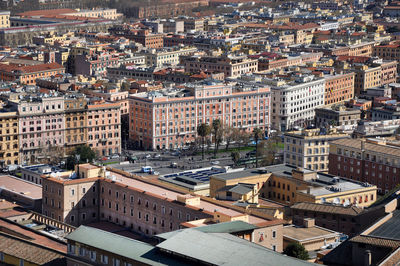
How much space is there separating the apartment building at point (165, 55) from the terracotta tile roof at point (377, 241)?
323 feet

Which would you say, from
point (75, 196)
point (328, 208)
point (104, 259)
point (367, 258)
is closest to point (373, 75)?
point (328, 208)

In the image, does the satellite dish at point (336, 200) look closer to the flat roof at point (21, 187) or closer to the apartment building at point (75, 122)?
the flat roof at point (21, 187)

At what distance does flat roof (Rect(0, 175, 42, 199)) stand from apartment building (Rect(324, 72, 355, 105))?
56055 mm

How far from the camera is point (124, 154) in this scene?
369ft

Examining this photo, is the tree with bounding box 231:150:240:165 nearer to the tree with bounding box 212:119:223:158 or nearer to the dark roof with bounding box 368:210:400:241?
the tree with bounding box 212:119:223:158

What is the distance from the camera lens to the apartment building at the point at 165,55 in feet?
512

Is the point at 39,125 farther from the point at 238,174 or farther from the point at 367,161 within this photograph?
the point at 367,161

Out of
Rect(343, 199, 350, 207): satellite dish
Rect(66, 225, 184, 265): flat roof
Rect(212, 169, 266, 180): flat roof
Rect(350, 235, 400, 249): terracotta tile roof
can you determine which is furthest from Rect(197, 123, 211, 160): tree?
Rect(350, 235, 400, 249): terracotta tile roof

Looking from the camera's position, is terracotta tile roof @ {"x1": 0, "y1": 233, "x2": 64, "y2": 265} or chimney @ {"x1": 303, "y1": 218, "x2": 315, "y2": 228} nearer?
terracotta tile roof @ {"x1": 0, "y1": 233, "x2": 64, "y2": 265}

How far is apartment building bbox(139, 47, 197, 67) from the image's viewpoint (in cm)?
15600

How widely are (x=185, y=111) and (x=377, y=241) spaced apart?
63.3 m

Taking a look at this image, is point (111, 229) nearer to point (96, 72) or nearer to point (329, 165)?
point (329, 165)

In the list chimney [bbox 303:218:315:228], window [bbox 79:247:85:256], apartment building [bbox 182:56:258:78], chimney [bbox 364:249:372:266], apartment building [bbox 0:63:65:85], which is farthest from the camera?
apartment building [bbox 182:56:258:78]

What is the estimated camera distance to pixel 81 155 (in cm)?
10138
